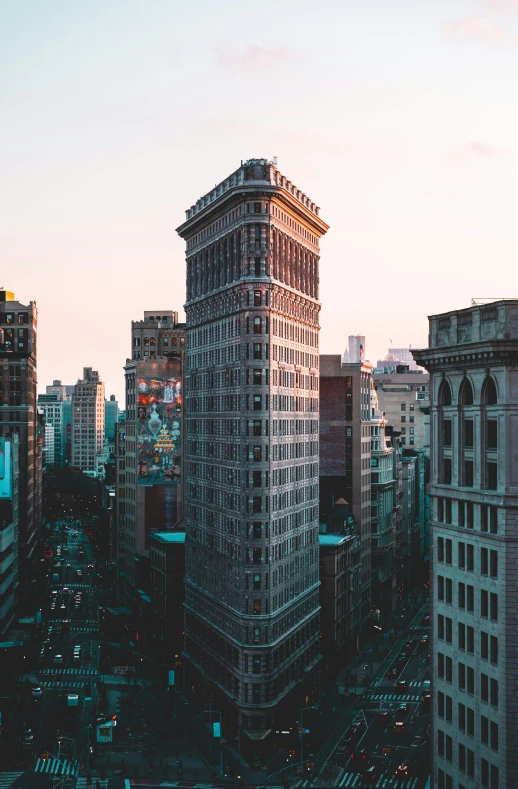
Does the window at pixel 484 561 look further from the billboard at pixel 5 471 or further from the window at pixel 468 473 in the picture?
the billboard at pixel 5 471

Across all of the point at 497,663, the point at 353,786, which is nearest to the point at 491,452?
the point at 497,663

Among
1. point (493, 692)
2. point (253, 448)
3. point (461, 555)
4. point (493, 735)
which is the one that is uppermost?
point (253, 448)

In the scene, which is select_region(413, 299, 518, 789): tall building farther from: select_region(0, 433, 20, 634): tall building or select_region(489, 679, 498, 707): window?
select_region(0, 433, 20, 634): tall building

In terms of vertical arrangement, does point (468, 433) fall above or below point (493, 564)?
above

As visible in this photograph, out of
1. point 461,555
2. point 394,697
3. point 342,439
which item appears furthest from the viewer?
point 342,439

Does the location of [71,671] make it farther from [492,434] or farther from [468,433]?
[492,434]

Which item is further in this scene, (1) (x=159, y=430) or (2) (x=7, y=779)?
(1) (x=159, y=430)

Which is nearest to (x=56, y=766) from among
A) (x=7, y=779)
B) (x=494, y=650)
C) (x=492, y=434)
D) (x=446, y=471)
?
(x=7, y=779)

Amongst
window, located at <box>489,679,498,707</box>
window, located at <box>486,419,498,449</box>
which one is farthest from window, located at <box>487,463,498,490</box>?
window, located at <box>489,679,498,707</box>

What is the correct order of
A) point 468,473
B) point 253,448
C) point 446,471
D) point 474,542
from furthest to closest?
point 253,448 → point 446,471 → point 468,473 → point 474,542

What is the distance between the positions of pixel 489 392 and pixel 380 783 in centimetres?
5314

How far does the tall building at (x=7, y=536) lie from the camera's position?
168750 mm

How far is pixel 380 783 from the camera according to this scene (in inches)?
4424

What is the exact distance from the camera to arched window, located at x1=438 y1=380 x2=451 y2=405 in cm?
8612
